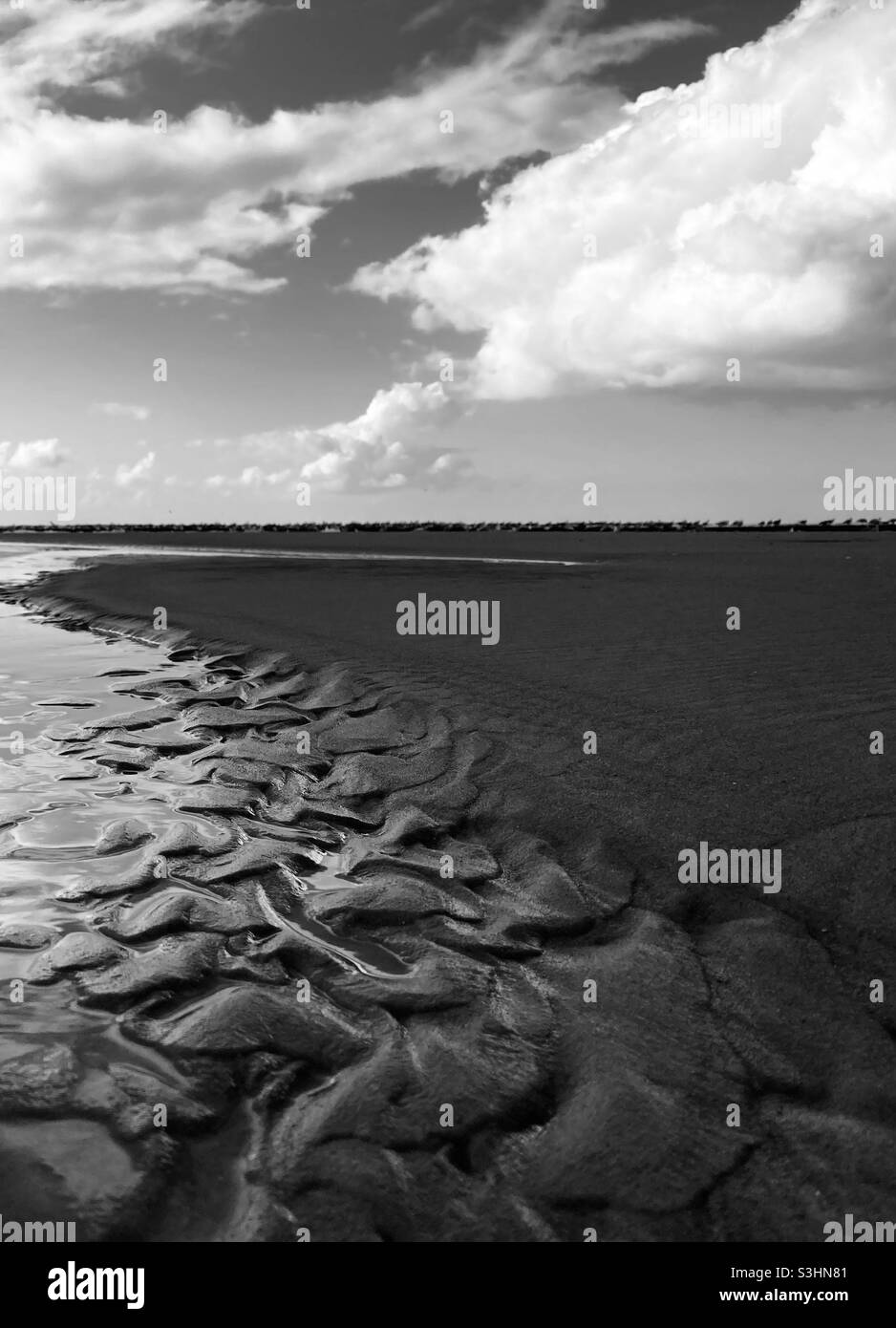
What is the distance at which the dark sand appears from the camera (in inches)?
120

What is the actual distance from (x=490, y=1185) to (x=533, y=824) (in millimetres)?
3301

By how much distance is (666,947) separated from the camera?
464cm

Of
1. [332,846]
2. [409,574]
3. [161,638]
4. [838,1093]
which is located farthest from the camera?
[409,574]

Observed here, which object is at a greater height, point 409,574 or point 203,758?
point 409,574

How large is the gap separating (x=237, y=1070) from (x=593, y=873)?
255 cm

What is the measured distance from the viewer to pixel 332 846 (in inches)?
244

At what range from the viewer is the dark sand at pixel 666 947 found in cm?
305
